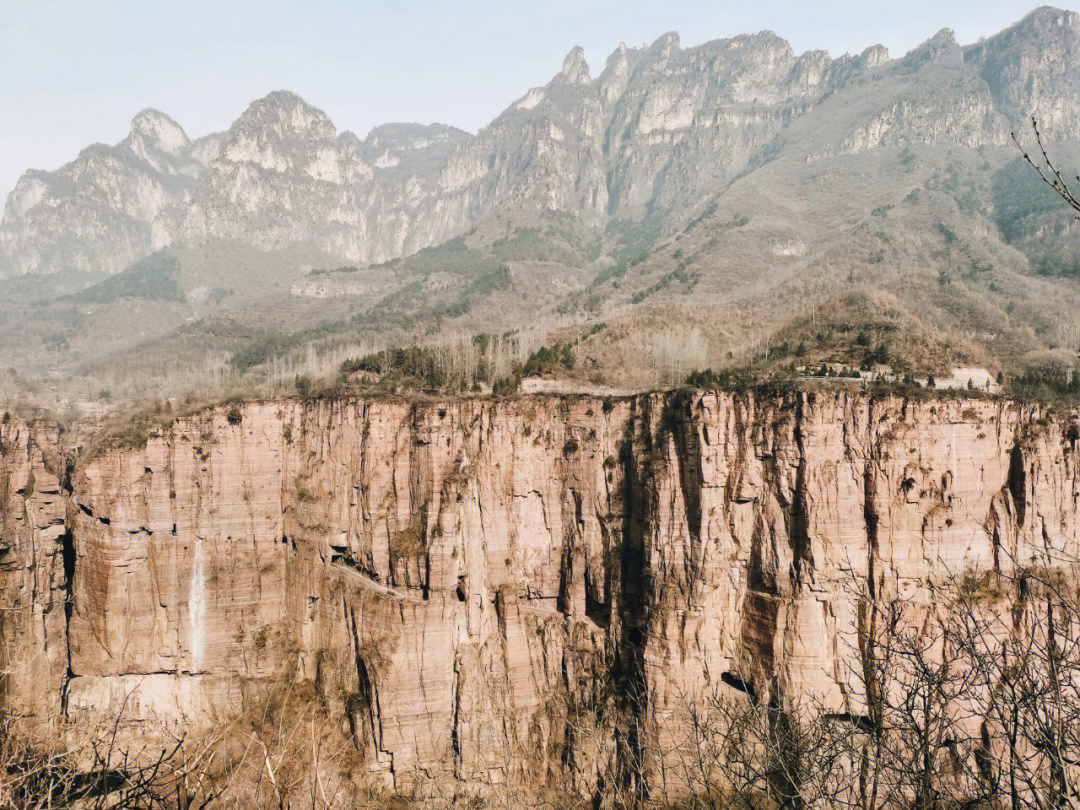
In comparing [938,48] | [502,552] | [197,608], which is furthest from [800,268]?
[938,48]

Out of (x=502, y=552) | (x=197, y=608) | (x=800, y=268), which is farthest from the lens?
(x=800, y=268)

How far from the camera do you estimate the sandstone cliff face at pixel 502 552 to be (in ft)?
112

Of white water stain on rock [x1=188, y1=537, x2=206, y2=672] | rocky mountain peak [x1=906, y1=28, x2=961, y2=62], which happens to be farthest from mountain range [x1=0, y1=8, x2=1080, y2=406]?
white water stain on rock [x1=188, y1=537, x2=206, y2=672]

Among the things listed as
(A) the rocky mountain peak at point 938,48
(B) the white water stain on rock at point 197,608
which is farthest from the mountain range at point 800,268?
(B) the white water stain on rock at point 197,608

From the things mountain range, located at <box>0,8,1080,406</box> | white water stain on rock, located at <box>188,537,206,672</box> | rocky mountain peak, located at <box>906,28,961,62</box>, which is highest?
rocky mountain peak, located at <box>906,28,961,62</box>

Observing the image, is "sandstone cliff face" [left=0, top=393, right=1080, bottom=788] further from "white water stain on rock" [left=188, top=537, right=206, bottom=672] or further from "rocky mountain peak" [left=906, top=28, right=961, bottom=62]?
"rocky mountain peak" [left=906, top=28, right=961, bottom=62]

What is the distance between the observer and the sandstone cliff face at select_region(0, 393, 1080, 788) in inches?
1339

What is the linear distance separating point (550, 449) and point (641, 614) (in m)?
10.8

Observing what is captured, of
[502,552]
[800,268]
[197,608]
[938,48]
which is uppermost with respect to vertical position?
[938,48]

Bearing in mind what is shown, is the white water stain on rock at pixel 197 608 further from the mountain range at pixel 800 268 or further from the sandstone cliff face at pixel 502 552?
the mountain range at pixel 800 268

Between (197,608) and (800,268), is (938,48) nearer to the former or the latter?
(800,268)

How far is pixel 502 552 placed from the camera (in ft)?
130

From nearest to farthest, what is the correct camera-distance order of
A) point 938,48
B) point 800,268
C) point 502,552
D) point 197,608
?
point 197,608
point 502,552
point 800,268
point 938,48

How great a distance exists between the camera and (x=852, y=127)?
567 ft
